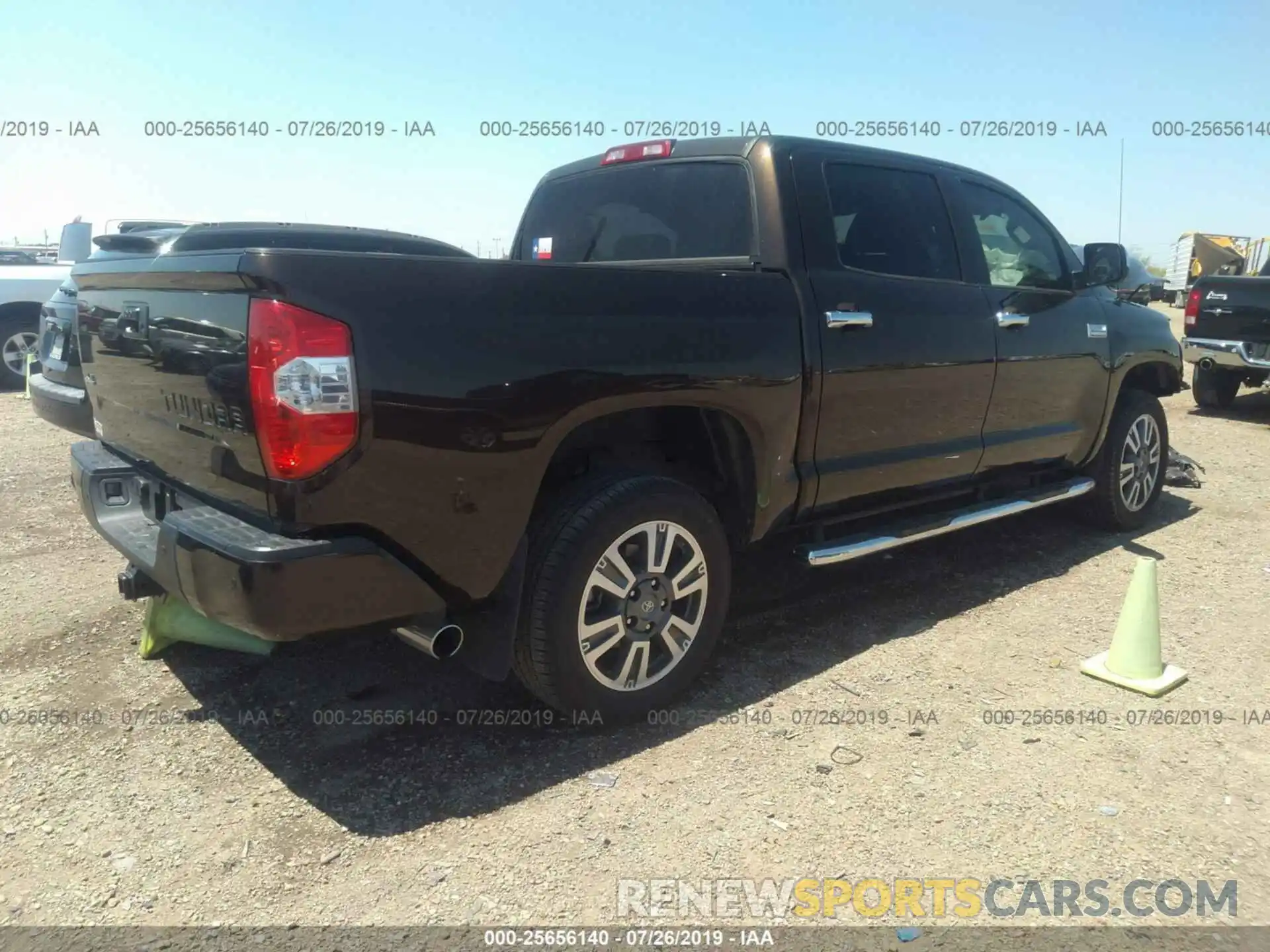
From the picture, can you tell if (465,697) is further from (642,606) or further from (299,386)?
(299,386)

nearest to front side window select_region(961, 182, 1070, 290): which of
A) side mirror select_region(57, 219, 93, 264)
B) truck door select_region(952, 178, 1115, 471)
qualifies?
truck door select_region(952, 178, 1115, 471)

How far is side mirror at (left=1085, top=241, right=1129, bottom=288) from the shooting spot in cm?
504

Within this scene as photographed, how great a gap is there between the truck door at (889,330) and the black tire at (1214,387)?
26.9 feet

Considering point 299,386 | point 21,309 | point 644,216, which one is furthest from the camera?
point 21,309

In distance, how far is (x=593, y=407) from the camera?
288 centimetres

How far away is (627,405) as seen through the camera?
9.77ft

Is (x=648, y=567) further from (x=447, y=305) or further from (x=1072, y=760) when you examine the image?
(x=1072, y=760)

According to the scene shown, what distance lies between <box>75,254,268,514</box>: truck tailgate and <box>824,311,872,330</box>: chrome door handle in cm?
211

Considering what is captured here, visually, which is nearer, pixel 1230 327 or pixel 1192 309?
pixel 1230 327

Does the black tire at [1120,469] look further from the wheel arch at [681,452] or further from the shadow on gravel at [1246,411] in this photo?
the shadow on gravel at [1246,411]

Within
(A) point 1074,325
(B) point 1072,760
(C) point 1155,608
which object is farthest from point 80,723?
(A) point 1074,325

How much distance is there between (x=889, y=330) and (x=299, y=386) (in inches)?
94.6

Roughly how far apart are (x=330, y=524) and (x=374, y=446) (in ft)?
0.78

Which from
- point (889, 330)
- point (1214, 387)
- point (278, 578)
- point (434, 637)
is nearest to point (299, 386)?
point (278, 578)
